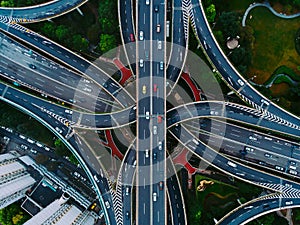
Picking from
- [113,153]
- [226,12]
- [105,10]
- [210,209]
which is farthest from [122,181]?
[226,12]

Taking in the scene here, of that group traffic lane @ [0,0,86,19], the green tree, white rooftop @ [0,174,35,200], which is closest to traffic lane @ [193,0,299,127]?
traffic lane @ [0,0,86,19]

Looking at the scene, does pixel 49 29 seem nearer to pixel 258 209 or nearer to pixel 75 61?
pixel 75 61

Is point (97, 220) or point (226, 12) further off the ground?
point (226, 12)

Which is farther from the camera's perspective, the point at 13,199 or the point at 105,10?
the point at 105,10

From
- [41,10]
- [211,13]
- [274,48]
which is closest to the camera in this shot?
[211,13]

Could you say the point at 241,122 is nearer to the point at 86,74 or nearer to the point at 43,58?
the point at 86,74

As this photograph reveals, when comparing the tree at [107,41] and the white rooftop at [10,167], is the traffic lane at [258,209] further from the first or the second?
the white rooftop at [10,167]

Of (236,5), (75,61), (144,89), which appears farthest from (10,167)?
(236,5)
